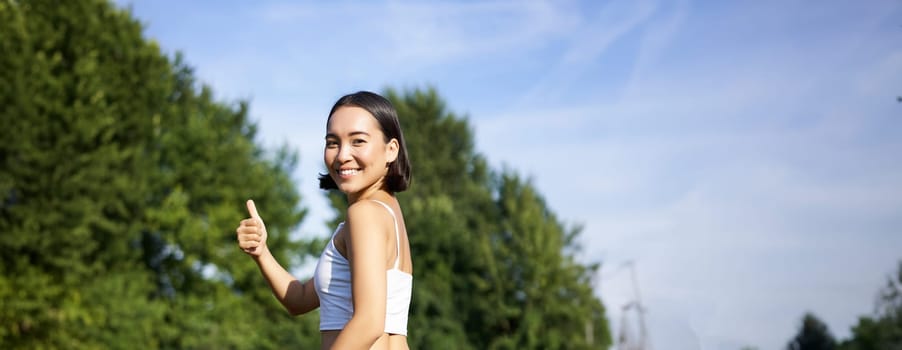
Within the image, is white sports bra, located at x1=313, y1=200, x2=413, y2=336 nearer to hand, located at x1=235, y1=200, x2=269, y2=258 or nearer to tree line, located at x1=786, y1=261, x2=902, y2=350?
hand, located at x1=235, y1=200, x2=269, y2=258

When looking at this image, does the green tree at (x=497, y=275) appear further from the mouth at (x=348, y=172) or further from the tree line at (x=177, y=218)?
the mouth at (x=348, y=172)

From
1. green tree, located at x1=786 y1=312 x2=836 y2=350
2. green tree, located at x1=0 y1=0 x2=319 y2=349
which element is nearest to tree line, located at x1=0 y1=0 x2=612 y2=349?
green tree, located at x1=0 y1=0 x2=319 y2=349

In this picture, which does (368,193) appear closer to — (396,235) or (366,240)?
(396,235)

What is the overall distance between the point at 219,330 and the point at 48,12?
44.9 feet

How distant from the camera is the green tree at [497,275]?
4709 cm

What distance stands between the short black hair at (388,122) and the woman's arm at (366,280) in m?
0.37

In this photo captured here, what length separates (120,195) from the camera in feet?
124

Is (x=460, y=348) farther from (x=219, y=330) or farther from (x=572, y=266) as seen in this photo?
(x=219, y=330)

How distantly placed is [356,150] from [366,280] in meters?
0.55

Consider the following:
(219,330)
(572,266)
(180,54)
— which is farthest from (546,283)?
(180,54)

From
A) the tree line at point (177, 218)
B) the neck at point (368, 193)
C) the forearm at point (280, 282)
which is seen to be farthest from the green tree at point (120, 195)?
the neck at point (368, 193)

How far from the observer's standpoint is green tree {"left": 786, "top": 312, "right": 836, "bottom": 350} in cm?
7262

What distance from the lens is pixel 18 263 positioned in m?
35.1

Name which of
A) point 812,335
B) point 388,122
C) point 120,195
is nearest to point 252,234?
point 388,122
